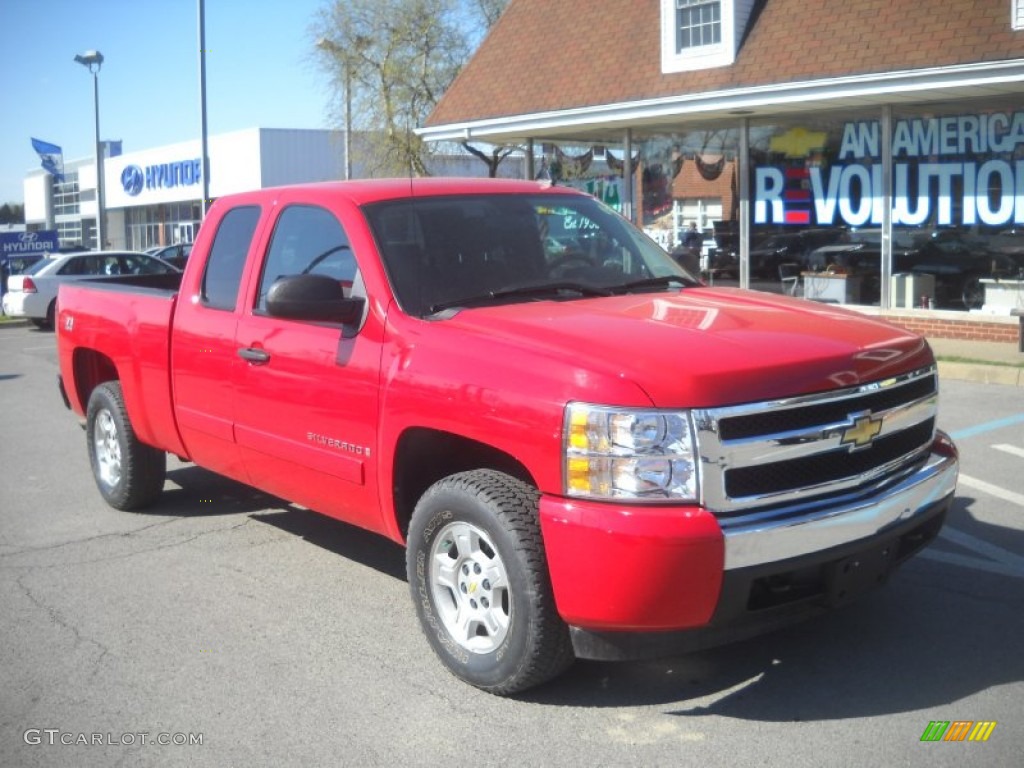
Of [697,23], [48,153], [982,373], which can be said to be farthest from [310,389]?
[48,153]

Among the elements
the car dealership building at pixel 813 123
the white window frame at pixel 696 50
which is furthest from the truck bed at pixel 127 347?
the white window frame at pixel 696 50

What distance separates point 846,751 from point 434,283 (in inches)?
97.4

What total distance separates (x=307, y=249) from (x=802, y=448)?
2659mm

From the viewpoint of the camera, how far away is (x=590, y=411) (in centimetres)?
365

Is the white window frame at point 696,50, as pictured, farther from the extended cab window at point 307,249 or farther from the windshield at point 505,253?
the extended cab window at point 307,249

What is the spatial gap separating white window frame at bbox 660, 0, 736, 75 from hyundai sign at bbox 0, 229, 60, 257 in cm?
1714

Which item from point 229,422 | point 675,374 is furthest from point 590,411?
point 229,422

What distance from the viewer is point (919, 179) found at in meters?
14.3

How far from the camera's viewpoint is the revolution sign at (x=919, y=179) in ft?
44.3

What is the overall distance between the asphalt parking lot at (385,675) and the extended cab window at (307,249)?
1533mm

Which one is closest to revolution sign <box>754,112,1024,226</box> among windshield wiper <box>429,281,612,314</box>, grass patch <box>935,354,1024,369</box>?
grass patch <box>935,354,1024,369</box>

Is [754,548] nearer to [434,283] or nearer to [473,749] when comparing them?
[473,749]

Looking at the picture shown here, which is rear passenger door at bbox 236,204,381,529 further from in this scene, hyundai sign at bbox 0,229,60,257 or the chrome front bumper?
hyundai sign at bbox 0,229,60,257

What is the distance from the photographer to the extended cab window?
5051mm
